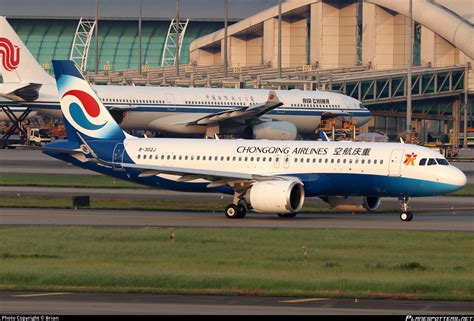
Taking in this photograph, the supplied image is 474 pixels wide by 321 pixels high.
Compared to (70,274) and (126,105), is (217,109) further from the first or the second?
(70,274)

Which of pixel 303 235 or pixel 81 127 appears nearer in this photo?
pixel 303 235

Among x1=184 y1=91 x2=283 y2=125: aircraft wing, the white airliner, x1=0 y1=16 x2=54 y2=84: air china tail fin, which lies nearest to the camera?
the white airliner

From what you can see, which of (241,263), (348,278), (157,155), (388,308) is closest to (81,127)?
(157,155)

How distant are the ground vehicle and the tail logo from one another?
58.8m

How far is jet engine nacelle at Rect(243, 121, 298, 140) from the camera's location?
307 feet

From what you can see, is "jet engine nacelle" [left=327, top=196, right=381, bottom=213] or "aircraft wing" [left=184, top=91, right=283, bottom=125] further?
"aircraft wing" [left=184, top=91, right=283, bottom=125]

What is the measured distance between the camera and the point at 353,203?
51.1 metres

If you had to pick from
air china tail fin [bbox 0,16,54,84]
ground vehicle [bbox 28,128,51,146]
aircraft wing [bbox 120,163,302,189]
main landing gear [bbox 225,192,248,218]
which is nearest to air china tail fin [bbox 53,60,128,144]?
aircraft wing [bbox 120,163,302,189]

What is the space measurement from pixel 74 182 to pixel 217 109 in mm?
28991

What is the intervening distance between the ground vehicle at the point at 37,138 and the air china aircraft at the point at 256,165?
59.2 meters

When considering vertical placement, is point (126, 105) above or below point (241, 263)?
above

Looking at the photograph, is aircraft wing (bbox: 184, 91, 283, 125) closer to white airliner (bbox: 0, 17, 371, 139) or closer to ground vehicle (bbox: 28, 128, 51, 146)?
white airliner (bbox: 0, 17, 371, 139)

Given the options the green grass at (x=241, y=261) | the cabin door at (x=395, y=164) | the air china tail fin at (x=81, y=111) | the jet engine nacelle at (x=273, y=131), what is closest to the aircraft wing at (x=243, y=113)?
the jet engine nacelle at (x=273, y=131)

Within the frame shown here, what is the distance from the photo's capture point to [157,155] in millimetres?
52656
